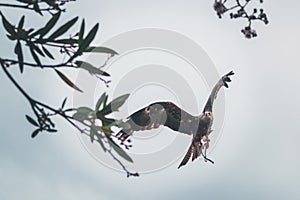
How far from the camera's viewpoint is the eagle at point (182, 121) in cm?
309

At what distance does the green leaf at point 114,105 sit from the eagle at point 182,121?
0.13m

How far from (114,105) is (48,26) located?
537 mm

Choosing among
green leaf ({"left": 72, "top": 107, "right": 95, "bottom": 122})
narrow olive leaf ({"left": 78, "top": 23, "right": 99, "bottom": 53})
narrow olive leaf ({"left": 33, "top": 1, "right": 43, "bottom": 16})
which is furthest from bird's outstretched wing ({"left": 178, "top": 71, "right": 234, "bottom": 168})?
narrow olive leaf ({"left": 33, "top": 1, "right": 43, "bottom": 16})

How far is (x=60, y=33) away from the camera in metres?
2.83

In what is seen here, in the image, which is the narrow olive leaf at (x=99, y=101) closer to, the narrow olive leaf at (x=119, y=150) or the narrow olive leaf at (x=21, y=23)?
the narrow olive leaf at (x=119, y=150)

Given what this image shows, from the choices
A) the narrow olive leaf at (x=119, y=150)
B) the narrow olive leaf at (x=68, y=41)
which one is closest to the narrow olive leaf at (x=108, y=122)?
the narrow olive leaf at (x=119, y=150)

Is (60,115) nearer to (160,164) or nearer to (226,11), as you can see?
(160,164)

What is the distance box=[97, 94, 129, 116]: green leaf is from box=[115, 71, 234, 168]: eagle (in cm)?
13

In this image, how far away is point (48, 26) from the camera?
2.79 meters

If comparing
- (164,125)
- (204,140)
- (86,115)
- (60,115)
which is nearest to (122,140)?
(86,115)

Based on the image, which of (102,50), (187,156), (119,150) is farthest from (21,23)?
(187,156)

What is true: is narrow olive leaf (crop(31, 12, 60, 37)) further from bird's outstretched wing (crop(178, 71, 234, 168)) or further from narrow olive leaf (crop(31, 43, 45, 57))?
bird's outstretched wing (crop(178, 71, 234, 168))

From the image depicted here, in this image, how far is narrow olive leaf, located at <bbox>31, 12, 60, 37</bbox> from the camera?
2754 millimetres

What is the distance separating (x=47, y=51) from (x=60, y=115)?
55 cm
